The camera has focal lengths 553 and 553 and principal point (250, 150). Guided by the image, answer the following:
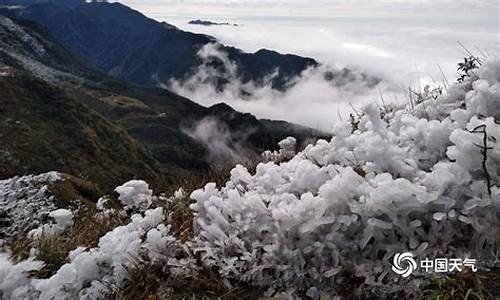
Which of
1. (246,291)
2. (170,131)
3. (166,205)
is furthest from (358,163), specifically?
(170,131)

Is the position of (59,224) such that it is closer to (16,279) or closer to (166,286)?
(16,279)

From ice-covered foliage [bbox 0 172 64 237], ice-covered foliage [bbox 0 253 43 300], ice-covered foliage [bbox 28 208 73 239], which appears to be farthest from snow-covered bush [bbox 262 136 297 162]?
ice-covered foliage [bbox 0 172 64 237]

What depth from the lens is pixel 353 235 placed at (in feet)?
14.0

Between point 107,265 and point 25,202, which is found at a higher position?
point 107,265

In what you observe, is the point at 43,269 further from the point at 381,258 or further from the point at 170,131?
the point at 170,131

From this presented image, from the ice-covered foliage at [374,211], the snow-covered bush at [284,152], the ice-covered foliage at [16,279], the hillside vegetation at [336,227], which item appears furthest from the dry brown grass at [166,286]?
the snow-covered bush at [284,152]

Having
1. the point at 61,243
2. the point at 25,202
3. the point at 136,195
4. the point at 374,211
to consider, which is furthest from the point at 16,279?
the point at 25,202

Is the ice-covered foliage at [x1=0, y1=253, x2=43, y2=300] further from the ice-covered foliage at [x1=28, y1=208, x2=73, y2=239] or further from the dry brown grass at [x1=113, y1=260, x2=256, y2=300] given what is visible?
the ice-covered foliage at [x1=28, y1=208, x2=73, y2=239]

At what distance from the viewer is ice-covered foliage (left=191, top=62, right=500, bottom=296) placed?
3996 millimetres
